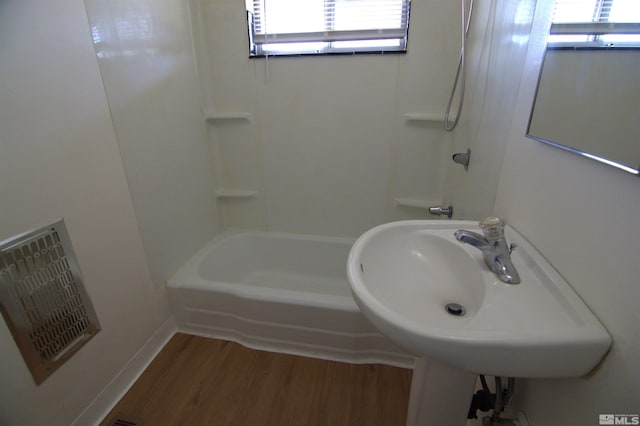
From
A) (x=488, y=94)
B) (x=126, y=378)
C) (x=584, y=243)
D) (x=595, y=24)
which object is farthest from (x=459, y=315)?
(x=126, y=378)

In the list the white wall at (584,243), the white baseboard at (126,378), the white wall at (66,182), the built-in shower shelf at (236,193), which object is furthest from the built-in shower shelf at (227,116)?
the white wall at (584,243)

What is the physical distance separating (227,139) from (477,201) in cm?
157

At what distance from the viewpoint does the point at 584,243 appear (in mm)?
606

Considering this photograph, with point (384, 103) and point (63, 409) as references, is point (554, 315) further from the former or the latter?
point (63, 409)

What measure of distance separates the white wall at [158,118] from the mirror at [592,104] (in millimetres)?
1541

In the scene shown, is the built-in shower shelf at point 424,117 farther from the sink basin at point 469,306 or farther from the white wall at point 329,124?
the sink basin at point 469,306

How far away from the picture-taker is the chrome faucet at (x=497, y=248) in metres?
0.73

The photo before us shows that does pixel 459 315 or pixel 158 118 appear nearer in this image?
pixel 459 315

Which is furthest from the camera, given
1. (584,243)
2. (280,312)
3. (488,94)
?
(280,312)

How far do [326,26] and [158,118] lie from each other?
1.07m

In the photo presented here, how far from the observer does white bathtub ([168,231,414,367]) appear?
1443 mm

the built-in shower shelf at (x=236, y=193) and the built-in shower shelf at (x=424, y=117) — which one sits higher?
the built-in shower shelf at (x=424, y=117)

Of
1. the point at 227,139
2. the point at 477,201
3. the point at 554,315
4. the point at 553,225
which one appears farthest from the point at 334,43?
the point at 554,315

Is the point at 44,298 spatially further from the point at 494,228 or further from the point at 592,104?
the point at 592,104
